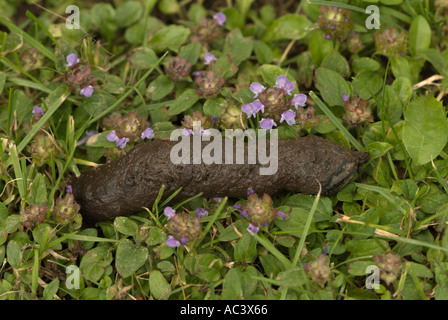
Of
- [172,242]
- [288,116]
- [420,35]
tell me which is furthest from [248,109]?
[420,35]

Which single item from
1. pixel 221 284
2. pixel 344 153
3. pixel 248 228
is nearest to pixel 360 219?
pixel 344 153

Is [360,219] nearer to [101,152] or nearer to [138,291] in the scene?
[138,291]

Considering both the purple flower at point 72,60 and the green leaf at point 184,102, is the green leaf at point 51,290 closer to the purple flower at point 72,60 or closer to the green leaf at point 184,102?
the green leaf at point 184,102

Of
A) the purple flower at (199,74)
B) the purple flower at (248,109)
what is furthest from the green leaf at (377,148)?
the purple flower at (199,74)

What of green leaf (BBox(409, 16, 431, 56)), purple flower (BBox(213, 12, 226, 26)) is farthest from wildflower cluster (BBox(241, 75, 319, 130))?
green leaf (BBox(409, 16, 431, 56))

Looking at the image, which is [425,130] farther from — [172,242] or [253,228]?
[172,242]
